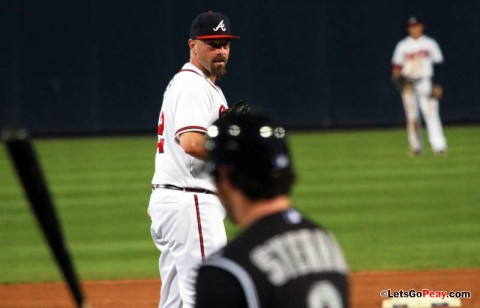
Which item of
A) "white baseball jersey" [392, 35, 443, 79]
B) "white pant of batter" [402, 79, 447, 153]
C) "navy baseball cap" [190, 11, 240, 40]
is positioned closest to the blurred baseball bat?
"navy baseball cap" [190, 11, 240, 40]

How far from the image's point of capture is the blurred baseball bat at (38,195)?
8.13ft

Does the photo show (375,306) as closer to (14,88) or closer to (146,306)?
(146,306)

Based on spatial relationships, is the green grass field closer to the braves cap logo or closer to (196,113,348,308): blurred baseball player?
the braves cap logo

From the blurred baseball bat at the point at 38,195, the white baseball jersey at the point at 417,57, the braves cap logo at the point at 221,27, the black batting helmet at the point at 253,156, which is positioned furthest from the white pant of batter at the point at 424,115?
the blurred baseball bat at the point at 38,195

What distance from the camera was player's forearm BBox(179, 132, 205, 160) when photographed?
17.5 ft

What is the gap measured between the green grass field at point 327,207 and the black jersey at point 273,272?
6.70 meters

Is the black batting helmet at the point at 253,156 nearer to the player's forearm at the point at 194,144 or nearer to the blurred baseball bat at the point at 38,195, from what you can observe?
the blurred baseball bat at the point at 38,195

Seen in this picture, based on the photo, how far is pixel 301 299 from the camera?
271 centimetres

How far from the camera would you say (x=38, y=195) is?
103 inches

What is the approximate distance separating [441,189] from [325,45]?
10725mm

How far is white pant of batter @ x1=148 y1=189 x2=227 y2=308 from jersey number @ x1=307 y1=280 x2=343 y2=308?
106 inches

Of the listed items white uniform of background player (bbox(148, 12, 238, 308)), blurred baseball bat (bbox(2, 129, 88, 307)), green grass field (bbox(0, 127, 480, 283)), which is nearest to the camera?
blurred baseball bat (bbox(2, 129, 88, 307))

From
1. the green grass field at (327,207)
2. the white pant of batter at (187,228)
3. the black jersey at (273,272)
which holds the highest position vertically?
the black jersey at (273,272)

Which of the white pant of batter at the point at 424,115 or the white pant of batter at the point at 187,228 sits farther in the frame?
the white pant of batter at the point at 424,115
